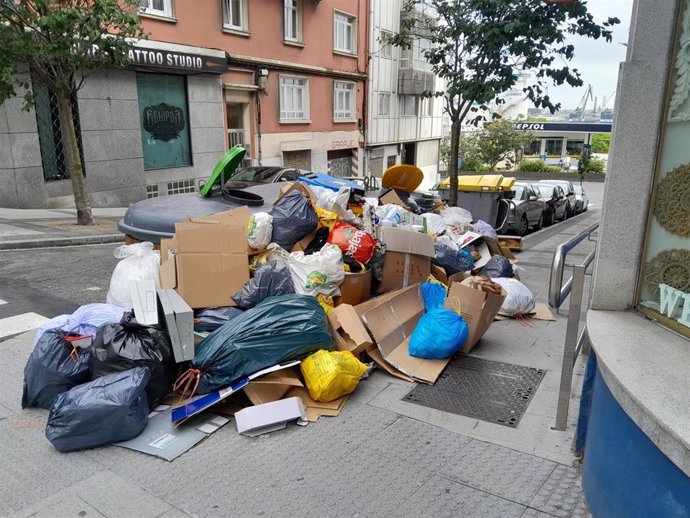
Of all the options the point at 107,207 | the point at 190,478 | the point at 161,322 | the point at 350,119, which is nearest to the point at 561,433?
the point at 190,478

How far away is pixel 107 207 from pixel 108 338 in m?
10.9

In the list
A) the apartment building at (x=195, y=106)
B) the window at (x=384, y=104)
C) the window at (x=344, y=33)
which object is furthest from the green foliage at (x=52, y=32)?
the window at (x=384, y=104)

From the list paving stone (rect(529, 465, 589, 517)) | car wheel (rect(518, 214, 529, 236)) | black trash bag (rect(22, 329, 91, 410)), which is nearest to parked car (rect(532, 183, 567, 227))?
car wheel (rect(518, 214, 529, 236))

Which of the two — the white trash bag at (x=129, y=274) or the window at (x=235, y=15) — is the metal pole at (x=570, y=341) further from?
the window at (x=235, y=15)

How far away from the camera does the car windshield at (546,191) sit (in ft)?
50.6

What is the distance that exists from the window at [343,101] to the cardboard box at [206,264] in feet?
58.5

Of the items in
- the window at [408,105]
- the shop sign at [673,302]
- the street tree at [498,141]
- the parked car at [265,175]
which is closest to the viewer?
the shop sign at [673,302]

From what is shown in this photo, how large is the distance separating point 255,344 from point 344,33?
20.6m

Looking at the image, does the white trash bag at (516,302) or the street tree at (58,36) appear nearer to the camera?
the white trash bag at (516,302)

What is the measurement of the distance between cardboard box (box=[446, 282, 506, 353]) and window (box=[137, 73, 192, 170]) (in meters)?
11.9

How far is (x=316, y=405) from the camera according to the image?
3545mm

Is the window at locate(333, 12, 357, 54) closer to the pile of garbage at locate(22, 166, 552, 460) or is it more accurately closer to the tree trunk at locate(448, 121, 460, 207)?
the tree trunk at locate(448, 121, 460, 207)

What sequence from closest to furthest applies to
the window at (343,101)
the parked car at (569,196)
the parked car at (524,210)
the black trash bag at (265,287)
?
the black trash bag at (265,287) < the parked car at (524,210) < the parked car at (569,196) < the window at (343,101)

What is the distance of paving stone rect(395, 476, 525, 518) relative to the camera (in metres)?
Result: 2.56
